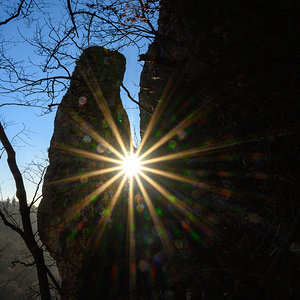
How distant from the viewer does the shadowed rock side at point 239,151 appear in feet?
5.90

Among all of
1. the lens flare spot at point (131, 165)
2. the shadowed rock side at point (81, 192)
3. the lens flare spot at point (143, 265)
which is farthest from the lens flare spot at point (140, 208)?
the lens flare spot at point (143, 265)

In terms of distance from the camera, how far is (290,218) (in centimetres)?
180

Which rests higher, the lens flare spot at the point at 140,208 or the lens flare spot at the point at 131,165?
the lens flare spot at the point at 131,165

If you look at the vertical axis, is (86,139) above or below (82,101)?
below

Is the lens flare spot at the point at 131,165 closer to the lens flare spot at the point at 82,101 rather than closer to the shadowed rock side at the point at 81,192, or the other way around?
A: the shadowed rock side at the point at 81,192

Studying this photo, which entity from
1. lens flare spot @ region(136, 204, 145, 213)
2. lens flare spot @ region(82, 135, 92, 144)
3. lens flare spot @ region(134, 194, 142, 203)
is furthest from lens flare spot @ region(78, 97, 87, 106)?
lens flare spot @ region(136, 204, 145, 213)

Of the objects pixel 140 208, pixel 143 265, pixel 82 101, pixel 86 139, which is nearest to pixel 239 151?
pixel 143 265

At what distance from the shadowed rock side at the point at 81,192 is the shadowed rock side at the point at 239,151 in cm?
147

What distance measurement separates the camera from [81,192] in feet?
15.7

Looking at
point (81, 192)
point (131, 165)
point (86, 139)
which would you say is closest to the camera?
point (81, 192)

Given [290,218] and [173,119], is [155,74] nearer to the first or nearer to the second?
[173,119]

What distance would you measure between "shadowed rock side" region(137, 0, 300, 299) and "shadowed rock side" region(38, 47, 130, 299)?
147 centimetres

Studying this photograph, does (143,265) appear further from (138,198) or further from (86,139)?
(86,139)

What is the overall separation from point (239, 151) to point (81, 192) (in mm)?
3816
